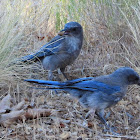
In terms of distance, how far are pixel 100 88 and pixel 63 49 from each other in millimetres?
1372

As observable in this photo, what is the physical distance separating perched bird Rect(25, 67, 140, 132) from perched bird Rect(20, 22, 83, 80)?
1109 mm

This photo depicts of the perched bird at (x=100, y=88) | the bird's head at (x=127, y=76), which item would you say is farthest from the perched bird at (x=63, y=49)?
the bird's head at (x=127, y=76)

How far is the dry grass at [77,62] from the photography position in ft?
10.6

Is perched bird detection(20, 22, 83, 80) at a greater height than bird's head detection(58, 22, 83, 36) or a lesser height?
lesser

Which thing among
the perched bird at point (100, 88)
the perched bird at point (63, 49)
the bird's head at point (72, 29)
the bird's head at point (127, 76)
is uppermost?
the bird's head at point (72, 29)

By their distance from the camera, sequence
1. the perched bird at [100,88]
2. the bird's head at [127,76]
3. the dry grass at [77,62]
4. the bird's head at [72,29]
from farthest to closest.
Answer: the bird's head at [72,29] → the bird's head at [127,76] → the perched bird at [100,88] → the dry grass at [77,62]

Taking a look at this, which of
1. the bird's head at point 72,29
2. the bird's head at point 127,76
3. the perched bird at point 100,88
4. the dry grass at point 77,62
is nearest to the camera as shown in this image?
the dry grass at point 77,62

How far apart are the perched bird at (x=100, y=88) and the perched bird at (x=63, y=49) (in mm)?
1109

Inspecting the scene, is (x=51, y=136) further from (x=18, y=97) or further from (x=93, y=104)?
(x=18, y=97)

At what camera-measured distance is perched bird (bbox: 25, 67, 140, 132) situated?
3391 millimetres

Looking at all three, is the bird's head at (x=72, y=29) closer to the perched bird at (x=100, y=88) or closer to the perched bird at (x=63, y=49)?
the perched bird at (x=63, y=49)

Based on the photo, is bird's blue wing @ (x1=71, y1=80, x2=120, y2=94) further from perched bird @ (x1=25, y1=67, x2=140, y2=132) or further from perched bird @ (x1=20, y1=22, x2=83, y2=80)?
perched bird @ (x1=20, y1=22, x2=83, y2=80)

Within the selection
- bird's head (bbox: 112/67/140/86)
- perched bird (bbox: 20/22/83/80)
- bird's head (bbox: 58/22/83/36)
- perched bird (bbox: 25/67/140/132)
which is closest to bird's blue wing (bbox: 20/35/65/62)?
perched bird (bbox: 20/22/83/80)

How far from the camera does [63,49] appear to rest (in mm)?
4645
